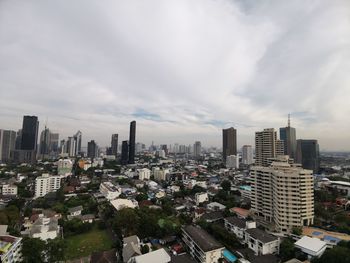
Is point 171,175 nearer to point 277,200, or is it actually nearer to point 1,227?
point 277,200

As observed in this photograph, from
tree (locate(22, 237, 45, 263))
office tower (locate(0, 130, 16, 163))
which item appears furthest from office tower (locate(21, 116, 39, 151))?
tree (locate(22, 237, 45, 263))

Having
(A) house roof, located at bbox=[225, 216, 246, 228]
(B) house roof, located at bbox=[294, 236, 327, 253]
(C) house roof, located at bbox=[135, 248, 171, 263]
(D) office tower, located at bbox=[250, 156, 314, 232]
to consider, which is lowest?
(C) house roof, located at bbox=[135, 248, 171, 263]

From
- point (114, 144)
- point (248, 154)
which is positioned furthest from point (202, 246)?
point (114, 144)

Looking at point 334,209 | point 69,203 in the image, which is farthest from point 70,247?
point 334,209

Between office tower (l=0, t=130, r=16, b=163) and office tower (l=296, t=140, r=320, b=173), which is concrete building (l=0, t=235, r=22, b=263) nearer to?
office tower (l=296, t=140, r=320, b=173)

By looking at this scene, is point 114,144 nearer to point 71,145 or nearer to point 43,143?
point 71,145
